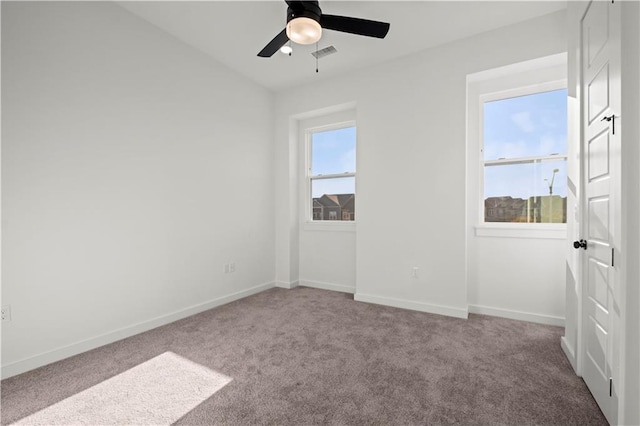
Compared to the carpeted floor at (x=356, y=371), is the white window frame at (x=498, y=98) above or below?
above

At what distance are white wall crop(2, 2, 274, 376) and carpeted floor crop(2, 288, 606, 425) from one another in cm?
36

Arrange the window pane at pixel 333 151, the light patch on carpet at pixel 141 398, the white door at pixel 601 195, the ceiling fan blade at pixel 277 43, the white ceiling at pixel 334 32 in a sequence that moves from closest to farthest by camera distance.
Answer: the white door at pixel 601 195
the light patch on carpet at pixel 141 398
the ceiling fan blade at pixel 277 43
the white ceiling at pixel 334 32
the window pane at pixel 333 151

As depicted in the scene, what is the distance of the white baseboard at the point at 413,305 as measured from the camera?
313cm

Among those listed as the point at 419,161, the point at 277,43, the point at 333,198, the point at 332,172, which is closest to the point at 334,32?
the point at 277,43

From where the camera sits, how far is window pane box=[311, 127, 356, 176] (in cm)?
426

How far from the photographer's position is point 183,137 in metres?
3.16

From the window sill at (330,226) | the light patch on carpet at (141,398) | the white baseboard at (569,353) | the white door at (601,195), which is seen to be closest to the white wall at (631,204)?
the white door at (601,195)

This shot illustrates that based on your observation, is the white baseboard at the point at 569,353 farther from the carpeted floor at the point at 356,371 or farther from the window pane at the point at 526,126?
the window pane at the point at 526,126

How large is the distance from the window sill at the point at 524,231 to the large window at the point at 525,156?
8 centimetres

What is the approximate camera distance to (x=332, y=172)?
441cm

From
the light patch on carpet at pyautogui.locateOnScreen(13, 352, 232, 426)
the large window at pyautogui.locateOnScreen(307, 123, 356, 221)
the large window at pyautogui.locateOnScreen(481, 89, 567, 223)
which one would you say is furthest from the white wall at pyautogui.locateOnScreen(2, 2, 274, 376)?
the large window at pyautogui.locateOnScreen(481, 89, 567, 223)

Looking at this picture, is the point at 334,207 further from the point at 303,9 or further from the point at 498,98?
the point at 303,9

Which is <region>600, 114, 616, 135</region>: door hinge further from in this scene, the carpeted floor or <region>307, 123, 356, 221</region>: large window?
<region>307, 123, 356, 221</region>: large window

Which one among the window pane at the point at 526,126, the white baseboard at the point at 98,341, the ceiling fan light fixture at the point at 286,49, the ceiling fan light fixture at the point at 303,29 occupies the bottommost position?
the white baseboard at the point at 98,341
